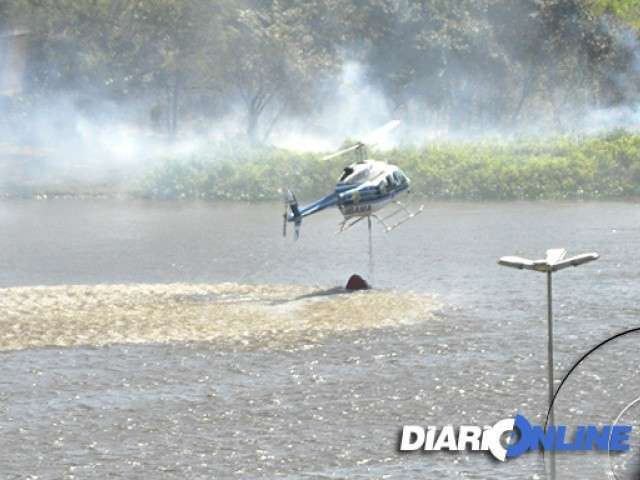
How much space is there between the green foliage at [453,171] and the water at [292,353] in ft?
82.9

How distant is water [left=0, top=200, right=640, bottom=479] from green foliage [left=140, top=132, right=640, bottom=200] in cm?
2528

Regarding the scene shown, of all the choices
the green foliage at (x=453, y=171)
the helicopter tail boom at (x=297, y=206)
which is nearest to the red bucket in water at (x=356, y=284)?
the helicopter tail boom at (x=297, y=206)

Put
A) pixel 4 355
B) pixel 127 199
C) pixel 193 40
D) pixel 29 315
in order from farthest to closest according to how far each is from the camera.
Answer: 1. pixel 193 40
2. pixel 127 199
3. pixel 29 315
4. pixel 4 355

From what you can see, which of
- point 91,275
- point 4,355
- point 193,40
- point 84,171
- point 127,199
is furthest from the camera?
point 193,40

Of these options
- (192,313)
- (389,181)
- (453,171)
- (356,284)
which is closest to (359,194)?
(389,181)

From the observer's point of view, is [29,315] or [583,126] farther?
[583,126]

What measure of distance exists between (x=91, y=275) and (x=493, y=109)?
257ft

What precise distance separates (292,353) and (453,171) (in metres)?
61.1

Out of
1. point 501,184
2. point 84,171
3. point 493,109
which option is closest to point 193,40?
point 84,171

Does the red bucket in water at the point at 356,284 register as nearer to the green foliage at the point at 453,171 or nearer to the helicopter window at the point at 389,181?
the helicopter window at the point at 389,181

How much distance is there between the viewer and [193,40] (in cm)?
13025

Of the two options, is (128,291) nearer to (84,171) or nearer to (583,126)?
(84,171)

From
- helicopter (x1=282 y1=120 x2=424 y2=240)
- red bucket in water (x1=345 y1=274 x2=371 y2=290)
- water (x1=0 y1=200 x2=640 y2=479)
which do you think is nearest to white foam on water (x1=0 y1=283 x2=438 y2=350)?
water (x1=0 y1=200 x2=640 y2=479)

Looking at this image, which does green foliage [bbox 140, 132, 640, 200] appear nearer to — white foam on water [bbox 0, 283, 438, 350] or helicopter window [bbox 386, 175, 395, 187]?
helicopter window [bbox 386, 175, 395, 187]
